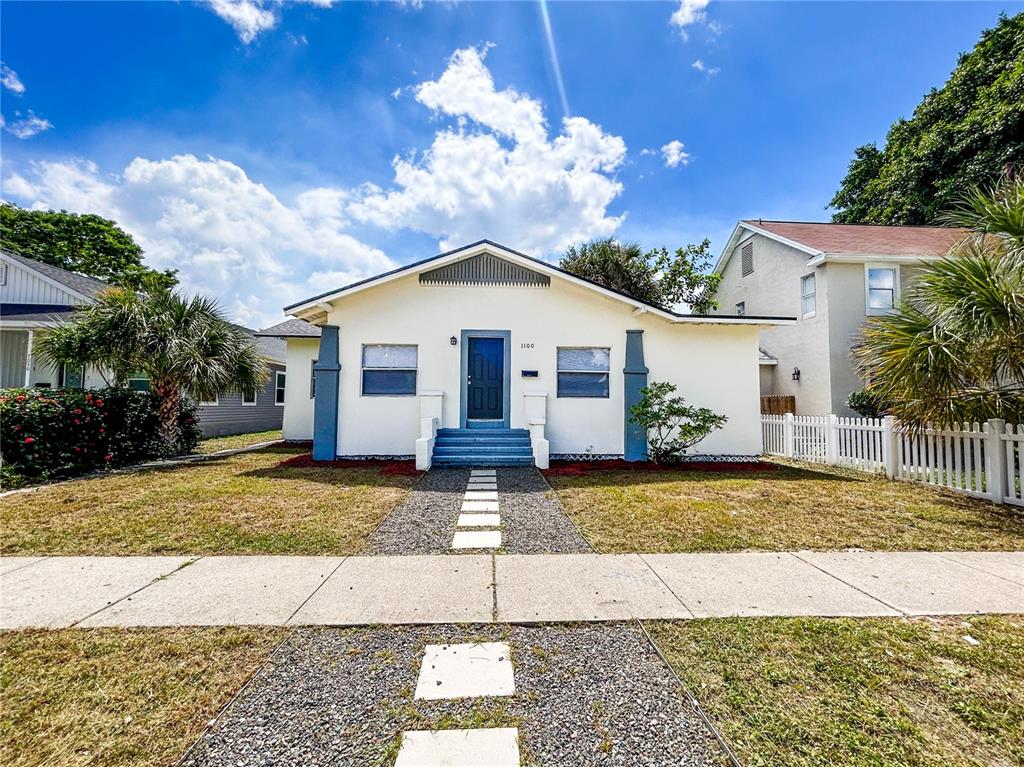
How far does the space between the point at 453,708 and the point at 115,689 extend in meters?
1.70

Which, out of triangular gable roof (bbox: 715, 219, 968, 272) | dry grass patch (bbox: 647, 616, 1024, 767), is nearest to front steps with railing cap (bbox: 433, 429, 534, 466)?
dry grass patch (bbox: 647, 616, 1024, 767)

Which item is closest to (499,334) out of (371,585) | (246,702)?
(371,585)

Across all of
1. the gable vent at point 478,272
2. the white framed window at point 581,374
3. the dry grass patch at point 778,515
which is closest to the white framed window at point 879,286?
the dry grass patch at point 778,515

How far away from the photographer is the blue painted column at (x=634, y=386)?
10.1m

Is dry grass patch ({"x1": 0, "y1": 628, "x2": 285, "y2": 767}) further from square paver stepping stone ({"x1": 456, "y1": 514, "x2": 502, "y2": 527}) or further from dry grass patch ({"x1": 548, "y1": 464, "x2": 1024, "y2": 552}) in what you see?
dry grass patch ({"x1": 548, "y1": 464, "x2": 1024, "y2": 552})

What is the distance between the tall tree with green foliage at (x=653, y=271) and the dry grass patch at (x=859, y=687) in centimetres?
1780

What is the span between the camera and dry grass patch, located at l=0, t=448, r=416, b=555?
174 inches

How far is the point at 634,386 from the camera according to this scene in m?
10.1

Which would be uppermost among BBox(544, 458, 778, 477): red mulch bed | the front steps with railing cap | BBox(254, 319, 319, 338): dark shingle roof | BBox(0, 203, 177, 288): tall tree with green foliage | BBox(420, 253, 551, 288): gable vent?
BBox(0, 203, 177, 288): tall tree with green foliage

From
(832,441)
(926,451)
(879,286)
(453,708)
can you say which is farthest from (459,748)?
(879,286)

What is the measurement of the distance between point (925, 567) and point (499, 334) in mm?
7922

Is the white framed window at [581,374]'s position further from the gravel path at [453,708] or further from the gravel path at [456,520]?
the gravel path at [453,708]

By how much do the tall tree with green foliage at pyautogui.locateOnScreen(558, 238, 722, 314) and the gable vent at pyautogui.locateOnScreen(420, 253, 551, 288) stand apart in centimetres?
1007

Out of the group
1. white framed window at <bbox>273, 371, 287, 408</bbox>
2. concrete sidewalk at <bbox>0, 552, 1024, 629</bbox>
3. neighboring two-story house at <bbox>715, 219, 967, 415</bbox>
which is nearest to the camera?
concrete sidewalk at <bbox>0, 552, 1024, 629</bbox>
